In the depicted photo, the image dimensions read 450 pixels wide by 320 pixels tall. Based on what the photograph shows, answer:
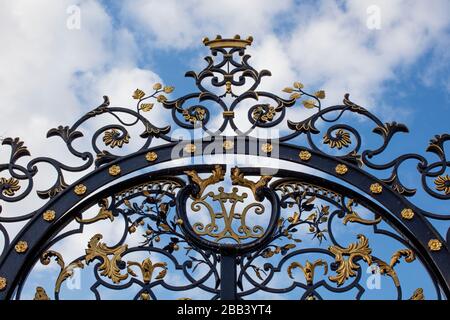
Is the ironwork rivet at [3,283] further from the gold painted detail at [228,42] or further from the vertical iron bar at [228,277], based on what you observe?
the gold painted detail at [228,42]

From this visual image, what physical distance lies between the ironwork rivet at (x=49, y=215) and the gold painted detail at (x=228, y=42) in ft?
4.82

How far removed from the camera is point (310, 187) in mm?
7082

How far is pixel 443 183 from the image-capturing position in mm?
7000

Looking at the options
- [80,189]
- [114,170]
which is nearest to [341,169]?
[114,170]

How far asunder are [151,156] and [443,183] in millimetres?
1773

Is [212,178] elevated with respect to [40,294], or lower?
elevated

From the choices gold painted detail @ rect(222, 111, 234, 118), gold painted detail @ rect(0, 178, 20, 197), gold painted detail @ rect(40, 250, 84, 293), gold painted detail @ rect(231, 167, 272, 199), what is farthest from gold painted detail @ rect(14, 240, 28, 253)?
gold painted detail @ rect(222, 111, 234, 118)

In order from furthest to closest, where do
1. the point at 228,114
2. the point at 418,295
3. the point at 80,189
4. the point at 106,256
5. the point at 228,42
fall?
the point at 228,42
the point at 228,114
the point at 80,189
the point at 106,256
the point at 418,295

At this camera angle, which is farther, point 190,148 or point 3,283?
point 190,148

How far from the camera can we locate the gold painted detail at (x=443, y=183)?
6.99 m

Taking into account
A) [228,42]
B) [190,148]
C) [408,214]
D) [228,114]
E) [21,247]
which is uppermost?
[228,42]

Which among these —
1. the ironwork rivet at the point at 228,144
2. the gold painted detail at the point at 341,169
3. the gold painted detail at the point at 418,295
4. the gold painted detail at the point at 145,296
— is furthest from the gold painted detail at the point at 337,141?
the gold painted detail at the point at 145,296

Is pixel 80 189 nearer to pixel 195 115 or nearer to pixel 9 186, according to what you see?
pixel 9 186
